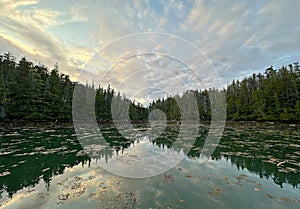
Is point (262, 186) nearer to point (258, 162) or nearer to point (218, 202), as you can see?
point (218, 202)

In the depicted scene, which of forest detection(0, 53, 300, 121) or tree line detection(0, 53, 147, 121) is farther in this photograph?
forest detection(0, 53, 300, 121)

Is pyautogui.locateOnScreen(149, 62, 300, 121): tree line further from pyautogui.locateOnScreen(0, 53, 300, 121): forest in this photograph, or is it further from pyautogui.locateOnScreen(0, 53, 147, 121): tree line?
pyautogui.locateOnScreen(0, 53, 147, 121): tree line

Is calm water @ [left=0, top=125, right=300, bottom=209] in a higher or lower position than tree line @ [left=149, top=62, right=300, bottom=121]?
lower

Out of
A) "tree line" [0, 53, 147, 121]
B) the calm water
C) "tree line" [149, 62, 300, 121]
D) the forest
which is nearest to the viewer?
the calm water

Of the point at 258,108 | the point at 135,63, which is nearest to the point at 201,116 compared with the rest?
the point at 258,108

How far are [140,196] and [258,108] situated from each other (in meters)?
46.3

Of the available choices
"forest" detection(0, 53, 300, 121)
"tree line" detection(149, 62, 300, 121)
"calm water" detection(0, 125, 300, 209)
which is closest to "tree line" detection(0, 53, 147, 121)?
"forest" detection(0, 53, 300, 121)

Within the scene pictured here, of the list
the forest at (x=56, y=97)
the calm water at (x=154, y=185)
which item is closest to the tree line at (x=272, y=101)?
the forest at (x=56, y=97)

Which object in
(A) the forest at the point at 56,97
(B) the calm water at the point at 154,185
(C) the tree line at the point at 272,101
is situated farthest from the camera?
(C) the tree line at the point at 272,101

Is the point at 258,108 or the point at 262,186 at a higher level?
the point at 258,108

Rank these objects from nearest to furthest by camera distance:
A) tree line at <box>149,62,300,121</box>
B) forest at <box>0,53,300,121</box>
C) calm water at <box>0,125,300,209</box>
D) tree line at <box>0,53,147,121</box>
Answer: calm water at <box>0,125,300,209</box>, tree line at <box>0,53,147,121</box>, forest at <box>0,53,300,121</box>, tree line at <box>149,62,300,121</box>

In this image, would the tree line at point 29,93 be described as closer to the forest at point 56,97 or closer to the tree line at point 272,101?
the forest at point 56,97

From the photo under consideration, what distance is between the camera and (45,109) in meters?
34.3

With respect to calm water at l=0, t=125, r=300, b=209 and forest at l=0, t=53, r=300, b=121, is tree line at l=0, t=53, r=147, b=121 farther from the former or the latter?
calm water at l=0, t=125, r=300, b=209
